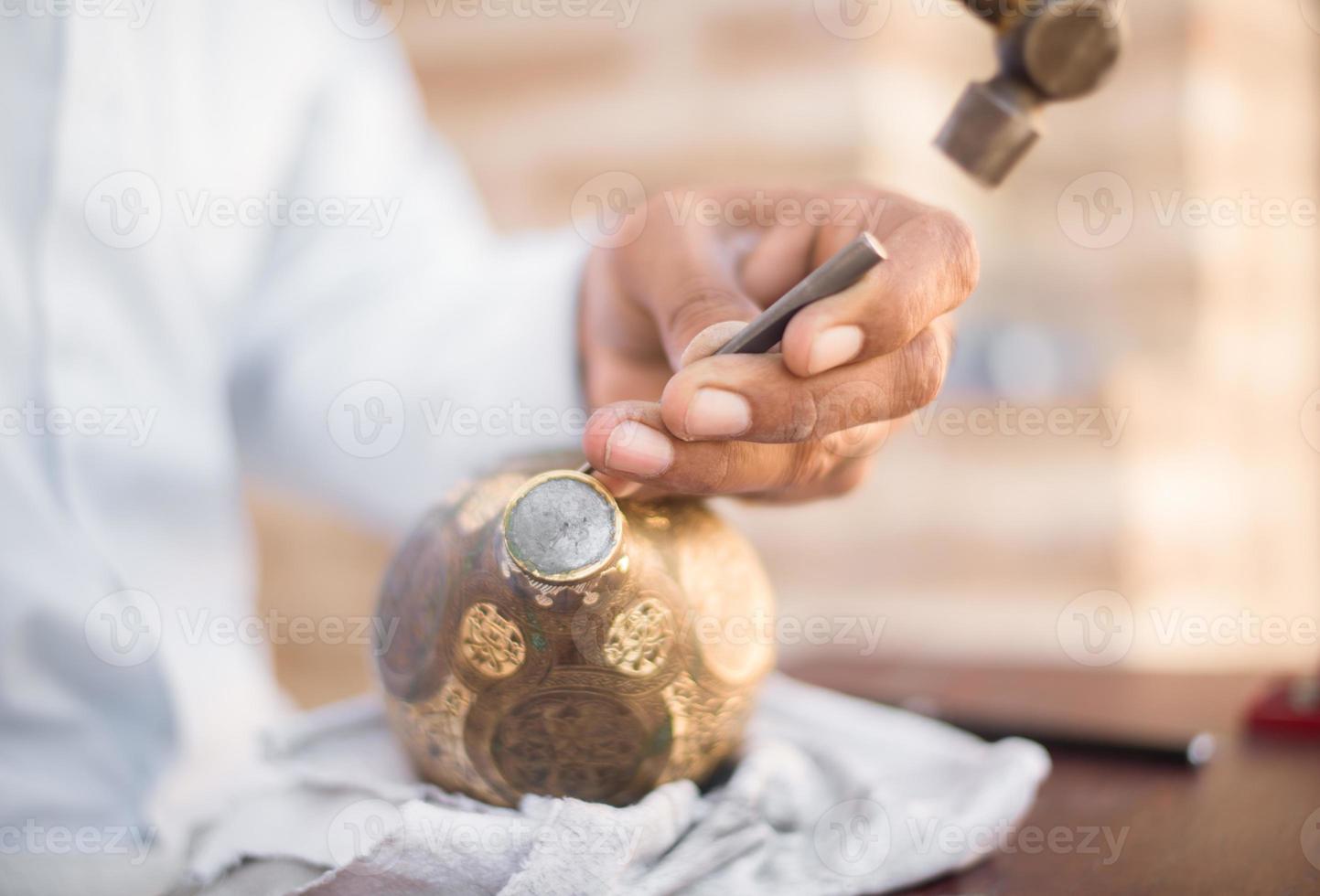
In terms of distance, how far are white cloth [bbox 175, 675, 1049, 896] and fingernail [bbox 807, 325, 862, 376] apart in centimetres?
18

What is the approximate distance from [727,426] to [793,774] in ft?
0.64

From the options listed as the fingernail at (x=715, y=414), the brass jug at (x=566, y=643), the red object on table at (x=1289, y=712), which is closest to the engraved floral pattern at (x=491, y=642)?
the brass jug at (x=566, y=643)

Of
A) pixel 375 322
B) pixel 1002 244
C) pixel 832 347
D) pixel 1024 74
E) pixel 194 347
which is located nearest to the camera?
pixel 832 347

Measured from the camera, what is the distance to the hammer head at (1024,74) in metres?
0.46

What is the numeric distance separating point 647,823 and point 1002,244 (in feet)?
3.52

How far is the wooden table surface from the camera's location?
456mm

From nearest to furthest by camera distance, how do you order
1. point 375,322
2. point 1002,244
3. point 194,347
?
point 194,347 → point 375,322 → point 1002,244

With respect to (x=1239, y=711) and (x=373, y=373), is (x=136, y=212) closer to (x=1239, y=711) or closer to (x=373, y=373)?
(x=373, y=373)

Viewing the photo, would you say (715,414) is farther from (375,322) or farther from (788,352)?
(375,322)

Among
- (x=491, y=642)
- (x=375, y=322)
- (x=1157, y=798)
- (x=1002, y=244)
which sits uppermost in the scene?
(x=1002, y=244)

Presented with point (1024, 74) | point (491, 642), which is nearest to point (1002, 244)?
point (1024, 74)

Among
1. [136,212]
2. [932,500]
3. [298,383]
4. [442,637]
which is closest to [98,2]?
[136,212]

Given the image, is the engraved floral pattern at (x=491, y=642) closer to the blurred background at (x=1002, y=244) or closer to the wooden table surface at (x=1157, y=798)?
the wooden table surface at (x=1157, y=798)

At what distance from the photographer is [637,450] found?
0.38 m
